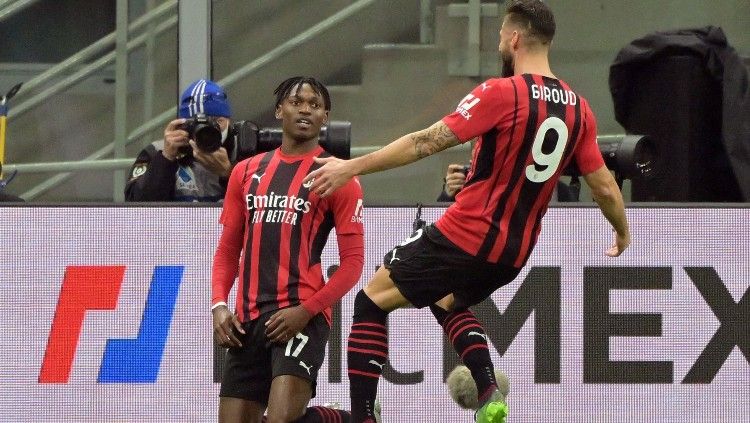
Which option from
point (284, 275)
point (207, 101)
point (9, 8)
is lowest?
point (284, 275)

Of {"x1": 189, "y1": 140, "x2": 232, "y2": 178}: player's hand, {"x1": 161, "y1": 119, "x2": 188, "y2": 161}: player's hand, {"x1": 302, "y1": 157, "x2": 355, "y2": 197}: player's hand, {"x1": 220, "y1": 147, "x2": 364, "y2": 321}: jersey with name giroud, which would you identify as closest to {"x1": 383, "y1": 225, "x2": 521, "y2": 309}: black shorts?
{"x1": 220, "y1": 147, "x2": 364, "y2": 321}: jersey with name giroud

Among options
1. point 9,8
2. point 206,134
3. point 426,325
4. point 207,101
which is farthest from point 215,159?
point 9,8

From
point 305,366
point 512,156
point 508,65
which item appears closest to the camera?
point 512,156

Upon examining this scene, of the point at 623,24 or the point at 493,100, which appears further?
the point at 623,24

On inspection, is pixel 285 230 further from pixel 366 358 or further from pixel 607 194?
pixel 607 194

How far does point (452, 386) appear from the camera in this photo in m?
7.69

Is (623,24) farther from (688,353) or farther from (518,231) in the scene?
(518,231)

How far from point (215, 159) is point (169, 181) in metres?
0.55

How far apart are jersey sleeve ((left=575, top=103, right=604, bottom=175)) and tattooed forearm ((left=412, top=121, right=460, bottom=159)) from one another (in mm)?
599

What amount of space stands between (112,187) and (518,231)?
4.19 meters

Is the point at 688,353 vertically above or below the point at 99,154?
below

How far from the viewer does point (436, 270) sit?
635 centimetres

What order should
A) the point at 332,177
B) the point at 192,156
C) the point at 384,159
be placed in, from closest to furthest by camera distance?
the point at 332,177, the point at 384,159, the point at 192,156

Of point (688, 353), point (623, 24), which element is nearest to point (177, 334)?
point (688, 353)
